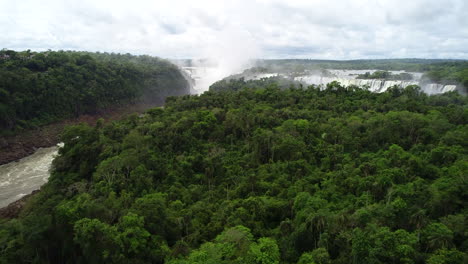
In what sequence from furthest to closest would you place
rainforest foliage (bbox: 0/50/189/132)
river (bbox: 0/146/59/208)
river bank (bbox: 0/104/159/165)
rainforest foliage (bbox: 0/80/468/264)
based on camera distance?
rainforest foliage (bbox: 0/50/189/132), river bank (bbox: 0/104/159/165), river (bbox: 0/146/59/208), rainforest foliage (bbox: 0/80/468/264)

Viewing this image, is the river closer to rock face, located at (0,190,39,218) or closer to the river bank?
the river bank

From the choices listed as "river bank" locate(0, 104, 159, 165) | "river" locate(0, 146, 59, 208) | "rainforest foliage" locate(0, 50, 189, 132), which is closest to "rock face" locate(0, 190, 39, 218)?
"river" locate(0, 146, 59, 208)

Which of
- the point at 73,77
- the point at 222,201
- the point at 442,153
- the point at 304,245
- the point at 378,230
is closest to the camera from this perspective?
the point at 378,230

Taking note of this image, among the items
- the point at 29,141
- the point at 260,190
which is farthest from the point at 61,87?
the point at 260,190

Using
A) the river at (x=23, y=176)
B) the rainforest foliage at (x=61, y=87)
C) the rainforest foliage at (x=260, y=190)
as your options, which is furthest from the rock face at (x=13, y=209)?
the rainforest foliage at (x=61, y=87)

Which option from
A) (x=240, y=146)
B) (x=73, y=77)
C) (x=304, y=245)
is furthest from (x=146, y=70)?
(x=304, y=245)

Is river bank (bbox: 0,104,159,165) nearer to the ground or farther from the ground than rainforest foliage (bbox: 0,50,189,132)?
nearer to the ground

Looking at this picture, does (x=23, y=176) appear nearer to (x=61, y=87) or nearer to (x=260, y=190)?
(x=61, y=87)

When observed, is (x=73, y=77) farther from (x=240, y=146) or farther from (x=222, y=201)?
(x=222, y=201)

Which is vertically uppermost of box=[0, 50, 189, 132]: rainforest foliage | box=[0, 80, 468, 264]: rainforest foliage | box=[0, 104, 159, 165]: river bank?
box=[0, 50, 189, 132]: rainforest foliage
